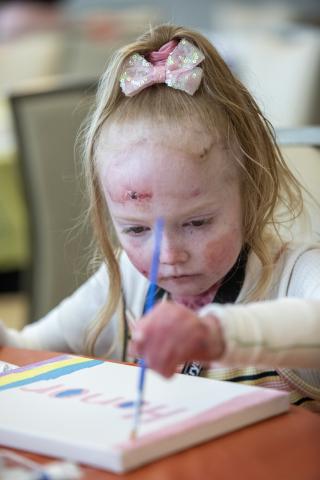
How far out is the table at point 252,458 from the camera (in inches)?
29.5

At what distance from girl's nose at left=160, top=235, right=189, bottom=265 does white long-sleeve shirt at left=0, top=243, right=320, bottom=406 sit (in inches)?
2.6

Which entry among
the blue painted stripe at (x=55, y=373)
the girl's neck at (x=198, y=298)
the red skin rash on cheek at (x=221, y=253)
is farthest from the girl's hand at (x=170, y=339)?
the girl's neck at (x=198, y=298)

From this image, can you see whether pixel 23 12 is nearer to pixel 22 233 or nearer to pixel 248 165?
pixel 22 233

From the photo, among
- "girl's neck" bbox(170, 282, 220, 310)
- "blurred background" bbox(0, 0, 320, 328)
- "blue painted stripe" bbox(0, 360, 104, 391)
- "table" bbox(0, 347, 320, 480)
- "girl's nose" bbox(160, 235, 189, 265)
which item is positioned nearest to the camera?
"table" bbox(0, 347, 320, 480)

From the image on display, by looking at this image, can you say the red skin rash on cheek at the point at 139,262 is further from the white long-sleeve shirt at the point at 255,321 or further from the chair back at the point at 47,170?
the chair back at the point at 47,170

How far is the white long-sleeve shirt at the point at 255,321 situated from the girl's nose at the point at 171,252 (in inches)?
2.6

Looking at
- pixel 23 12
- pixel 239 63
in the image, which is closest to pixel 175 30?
pixel 239 63

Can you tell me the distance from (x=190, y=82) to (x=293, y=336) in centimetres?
39

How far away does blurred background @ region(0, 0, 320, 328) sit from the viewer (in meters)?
2.25

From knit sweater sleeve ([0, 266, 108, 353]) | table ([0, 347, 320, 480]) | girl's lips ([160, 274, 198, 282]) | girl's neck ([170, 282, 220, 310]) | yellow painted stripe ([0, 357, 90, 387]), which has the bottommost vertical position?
knit sweater sleeve ([0, 266, 108, 353])

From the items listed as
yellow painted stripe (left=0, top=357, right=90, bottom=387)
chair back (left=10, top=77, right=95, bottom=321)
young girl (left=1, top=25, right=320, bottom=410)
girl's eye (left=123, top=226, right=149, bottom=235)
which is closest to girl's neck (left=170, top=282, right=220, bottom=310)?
young girl (left=1, top=25, right=320, bottom=410)

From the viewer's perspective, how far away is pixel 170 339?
→ 2.64 feet

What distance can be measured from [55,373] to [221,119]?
37cm

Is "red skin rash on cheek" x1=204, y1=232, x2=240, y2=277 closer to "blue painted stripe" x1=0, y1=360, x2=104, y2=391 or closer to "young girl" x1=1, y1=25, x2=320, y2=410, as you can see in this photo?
"young girl" x1=1, y1=25, x2=320, y2=410
